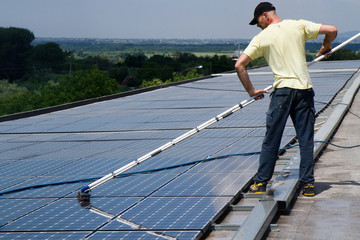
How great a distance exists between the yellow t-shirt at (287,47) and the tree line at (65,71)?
88923 millimetres

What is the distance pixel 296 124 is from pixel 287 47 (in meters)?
0.82

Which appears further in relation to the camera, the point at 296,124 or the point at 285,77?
the point at 296,124

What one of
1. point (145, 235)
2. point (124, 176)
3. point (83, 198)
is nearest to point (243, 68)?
point (145, 235)

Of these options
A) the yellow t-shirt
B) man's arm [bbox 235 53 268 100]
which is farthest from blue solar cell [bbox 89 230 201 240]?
the yellow t-shirt

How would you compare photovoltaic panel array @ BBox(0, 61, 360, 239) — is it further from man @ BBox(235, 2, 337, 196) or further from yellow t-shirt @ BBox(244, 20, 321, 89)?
yellow t-shirt @ BBox(244, 20, 321, 89)

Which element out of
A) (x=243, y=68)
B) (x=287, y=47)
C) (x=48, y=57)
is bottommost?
(x=48, y=57)

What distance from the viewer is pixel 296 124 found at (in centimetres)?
607

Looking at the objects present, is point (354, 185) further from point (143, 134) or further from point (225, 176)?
point (143, 134)

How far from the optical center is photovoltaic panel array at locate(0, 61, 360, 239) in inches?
207

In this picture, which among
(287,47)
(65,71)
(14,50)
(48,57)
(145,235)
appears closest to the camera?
(145,235)

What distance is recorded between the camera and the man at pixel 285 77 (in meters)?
5.89

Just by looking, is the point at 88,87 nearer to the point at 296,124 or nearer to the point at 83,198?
the point at 83,198

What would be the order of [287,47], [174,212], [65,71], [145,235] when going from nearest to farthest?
1. [145,235]
2. [174,212]
3. [287,47]
4. [65,71]

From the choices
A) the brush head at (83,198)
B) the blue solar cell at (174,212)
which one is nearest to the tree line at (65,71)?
the brush head at (83,198)
